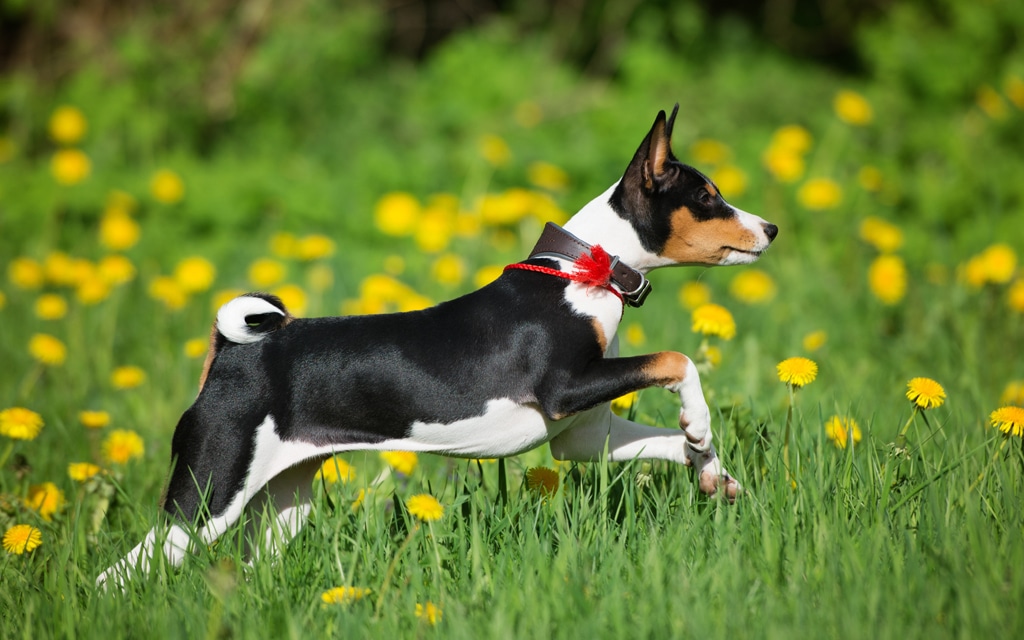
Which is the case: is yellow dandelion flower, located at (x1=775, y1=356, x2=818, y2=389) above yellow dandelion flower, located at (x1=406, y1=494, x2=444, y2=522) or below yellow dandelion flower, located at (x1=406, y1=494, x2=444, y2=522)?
above

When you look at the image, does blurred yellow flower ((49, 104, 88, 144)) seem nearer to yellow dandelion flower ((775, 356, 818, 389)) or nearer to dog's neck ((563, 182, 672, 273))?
dog's neck ((563, 182, 672, 273))

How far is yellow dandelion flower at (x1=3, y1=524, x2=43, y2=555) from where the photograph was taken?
362 cm

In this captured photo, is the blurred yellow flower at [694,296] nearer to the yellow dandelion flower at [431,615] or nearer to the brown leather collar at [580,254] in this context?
the brown leather collar at [580,254]

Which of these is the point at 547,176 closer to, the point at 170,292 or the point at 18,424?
the point at 170,292

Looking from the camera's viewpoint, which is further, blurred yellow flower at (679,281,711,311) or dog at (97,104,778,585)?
blurred yellow flower at (679,281,711,311)

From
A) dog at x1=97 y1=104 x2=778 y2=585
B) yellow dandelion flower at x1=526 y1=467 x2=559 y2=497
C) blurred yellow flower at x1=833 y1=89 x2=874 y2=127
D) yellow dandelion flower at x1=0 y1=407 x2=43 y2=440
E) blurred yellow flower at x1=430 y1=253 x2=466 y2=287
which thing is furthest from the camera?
blurred yellow flower at x1=833 y1=89 x2=874 y2=127

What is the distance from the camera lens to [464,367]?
11.2 feet

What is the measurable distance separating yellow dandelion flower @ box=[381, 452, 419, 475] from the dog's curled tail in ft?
3.29

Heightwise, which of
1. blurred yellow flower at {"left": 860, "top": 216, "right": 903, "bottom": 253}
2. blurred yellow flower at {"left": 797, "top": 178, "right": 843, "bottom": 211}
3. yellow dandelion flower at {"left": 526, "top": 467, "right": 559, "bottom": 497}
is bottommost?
yellow dandelion flower at {"left": 526, "top": 467, "right": 559, "bottom": 497}

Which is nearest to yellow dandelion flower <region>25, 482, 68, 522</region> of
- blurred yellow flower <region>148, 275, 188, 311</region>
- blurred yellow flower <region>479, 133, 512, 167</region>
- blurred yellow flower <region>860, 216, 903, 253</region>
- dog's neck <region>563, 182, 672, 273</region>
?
blurred yellow flower <region>148, 275, 188, 311</region>

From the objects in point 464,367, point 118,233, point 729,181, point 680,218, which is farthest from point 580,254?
point 118,233

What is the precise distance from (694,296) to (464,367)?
126 inches

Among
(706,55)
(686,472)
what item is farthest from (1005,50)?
(686,472)

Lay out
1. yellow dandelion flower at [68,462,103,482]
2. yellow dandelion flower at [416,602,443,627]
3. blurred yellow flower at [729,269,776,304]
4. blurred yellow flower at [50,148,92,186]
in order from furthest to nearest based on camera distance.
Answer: blurred yellow flower at [50,148,92,186] → blurred yellow flower at [729,269,776,304] → yellow dandelion flower at [68,462,103,482] → yellow dandelion flower at [416,602,443,627]
